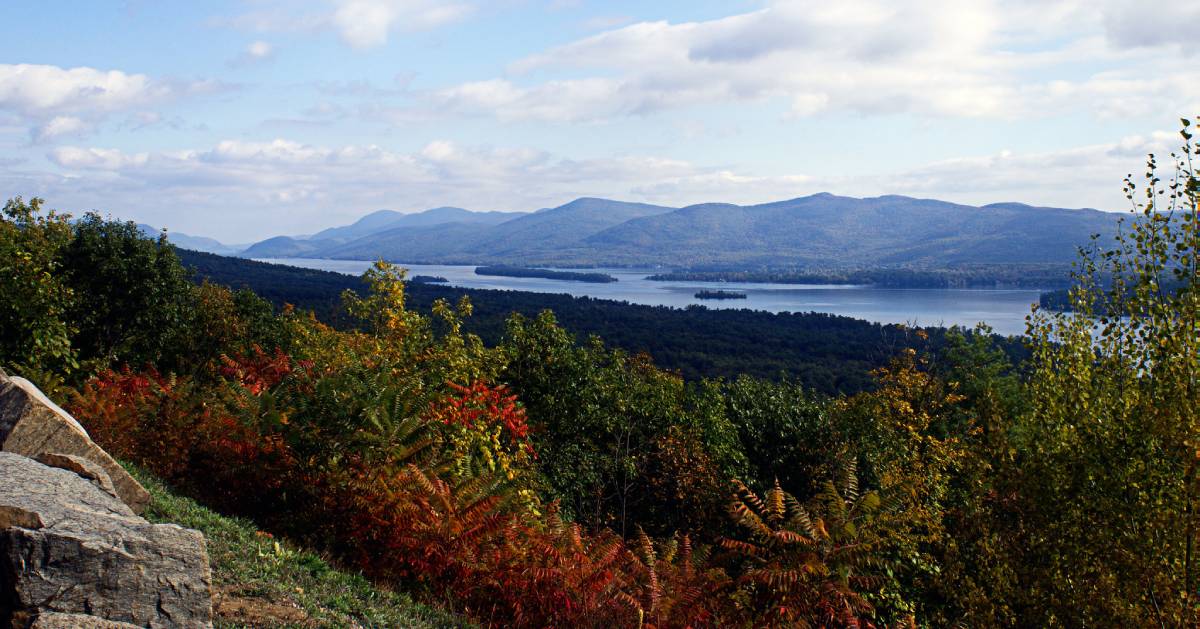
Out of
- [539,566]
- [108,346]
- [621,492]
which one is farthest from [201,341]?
[539,566]

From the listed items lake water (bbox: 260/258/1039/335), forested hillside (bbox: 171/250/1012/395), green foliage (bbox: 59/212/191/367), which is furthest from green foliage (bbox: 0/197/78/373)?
lake water (bbox: 260/258/1039/335)

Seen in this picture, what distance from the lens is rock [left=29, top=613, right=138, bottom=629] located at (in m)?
4.88

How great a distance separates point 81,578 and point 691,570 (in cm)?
628

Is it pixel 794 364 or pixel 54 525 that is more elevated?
pixel 54 525

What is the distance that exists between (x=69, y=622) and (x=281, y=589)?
2025 mm

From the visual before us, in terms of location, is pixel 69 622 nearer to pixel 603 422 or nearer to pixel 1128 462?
pixel 1128 462

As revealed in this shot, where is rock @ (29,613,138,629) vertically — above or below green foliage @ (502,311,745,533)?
above

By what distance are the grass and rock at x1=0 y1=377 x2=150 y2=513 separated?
13.9 inches

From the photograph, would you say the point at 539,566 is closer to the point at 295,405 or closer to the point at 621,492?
the point at 295,405

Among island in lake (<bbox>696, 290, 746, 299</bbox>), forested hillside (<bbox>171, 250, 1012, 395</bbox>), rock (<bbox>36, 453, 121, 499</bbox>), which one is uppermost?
island in lake (<bbox>696, 290, 746, 299</bbox>)

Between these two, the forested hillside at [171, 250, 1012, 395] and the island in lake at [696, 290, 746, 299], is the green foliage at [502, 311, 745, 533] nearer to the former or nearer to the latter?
the forested hillside at [171, 250, 1012, 395]

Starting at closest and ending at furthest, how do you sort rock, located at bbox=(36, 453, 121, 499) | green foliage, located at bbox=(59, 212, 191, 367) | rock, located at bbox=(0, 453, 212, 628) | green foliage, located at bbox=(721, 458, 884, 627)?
rock, located at bbox=(0, 453, 212, 628), rock, located at bbox=(36, 453, 121, 499), green foliage, located at bbox=(721, 458, 884, 627), green foliage, located at bbox=(59, 212, 191, 367)

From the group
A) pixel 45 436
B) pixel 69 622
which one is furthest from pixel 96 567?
pixel 45 436

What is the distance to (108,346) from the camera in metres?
27.4
